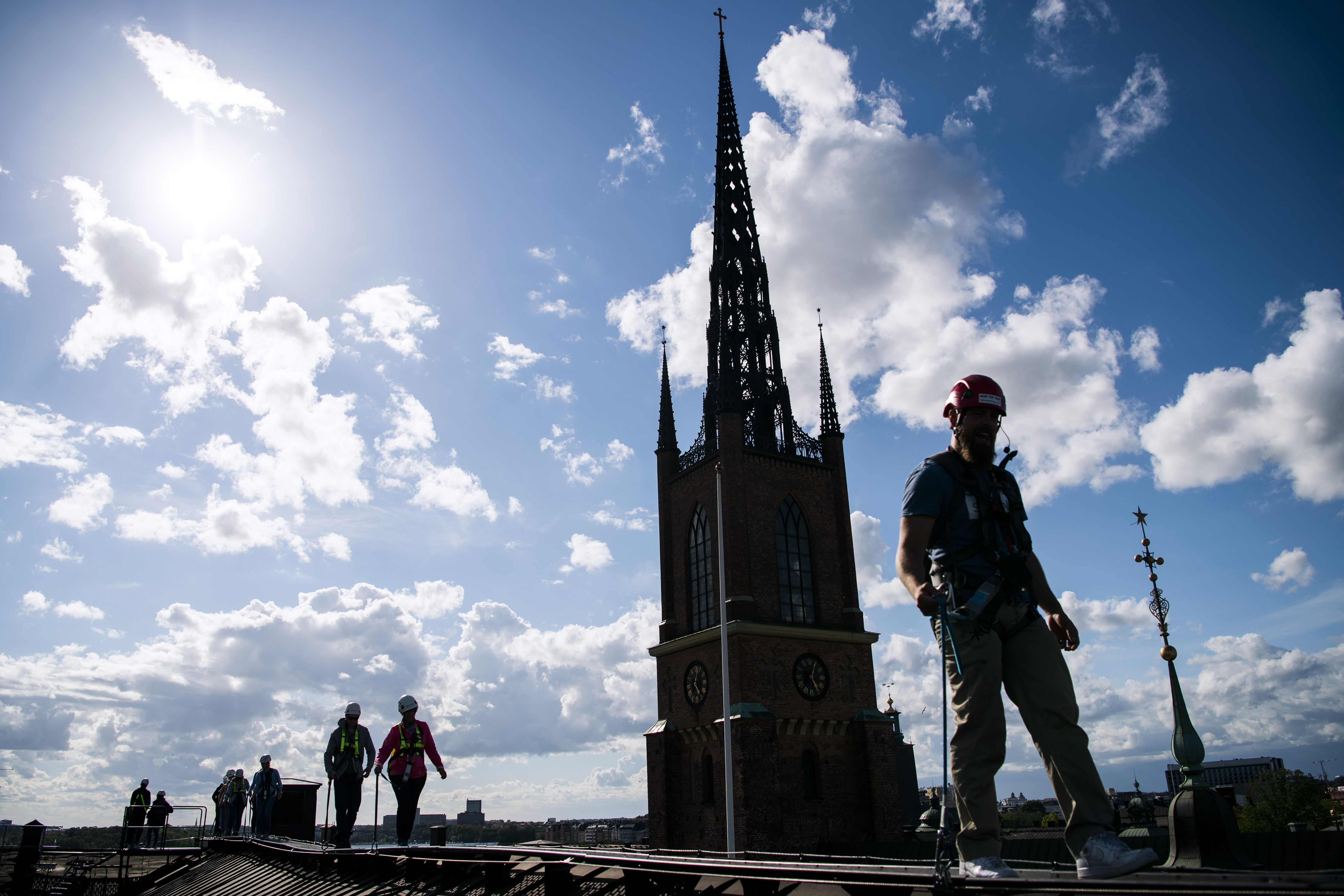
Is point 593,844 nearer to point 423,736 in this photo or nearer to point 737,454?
point 423,736

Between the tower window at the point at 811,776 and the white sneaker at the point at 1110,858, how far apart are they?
2729cm

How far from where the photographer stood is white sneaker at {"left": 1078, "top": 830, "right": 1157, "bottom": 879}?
3225 millimetres

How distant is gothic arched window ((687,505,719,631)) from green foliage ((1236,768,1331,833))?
42.5 meters

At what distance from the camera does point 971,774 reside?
3668 mm

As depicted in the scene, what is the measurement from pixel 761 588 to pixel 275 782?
18432 mm

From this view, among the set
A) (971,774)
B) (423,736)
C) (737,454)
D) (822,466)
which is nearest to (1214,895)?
(971,774)

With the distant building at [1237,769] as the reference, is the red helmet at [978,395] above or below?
above

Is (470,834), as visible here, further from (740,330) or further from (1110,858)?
(1110,858)

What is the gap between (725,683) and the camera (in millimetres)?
26203

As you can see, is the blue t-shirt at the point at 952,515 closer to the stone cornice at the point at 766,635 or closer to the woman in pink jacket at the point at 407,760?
the woman in pink jacket at the point at 407,760

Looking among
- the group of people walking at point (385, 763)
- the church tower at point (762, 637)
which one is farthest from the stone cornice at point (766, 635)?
the group of people walking at point (385, 763)

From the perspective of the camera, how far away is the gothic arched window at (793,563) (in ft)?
103

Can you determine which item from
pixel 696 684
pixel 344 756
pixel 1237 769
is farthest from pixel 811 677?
pixel 1237 769

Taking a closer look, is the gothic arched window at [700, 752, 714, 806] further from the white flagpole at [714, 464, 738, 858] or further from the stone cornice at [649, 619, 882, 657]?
the stone cornice at [649, 619, 882, 657]
